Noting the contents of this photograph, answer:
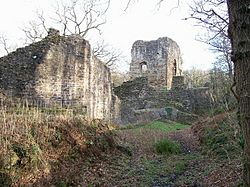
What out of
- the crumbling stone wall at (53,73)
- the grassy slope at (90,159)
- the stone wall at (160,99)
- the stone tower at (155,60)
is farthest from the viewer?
the stone tower at (155,60)

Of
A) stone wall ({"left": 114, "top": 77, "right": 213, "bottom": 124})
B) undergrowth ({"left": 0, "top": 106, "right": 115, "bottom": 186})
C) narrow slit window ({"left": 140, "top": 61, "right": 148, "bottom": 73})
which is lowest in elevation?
undergrowth ({"left": 0, "top": 106, "right": 115, "bottom": 186})

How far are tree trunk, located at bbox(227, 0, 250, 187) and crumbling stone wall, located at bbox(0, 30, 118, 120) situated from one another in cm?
1265

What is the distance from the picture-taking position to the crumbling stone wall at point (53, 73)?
57.1 ft

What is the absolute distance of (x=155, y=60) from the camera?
117 ft

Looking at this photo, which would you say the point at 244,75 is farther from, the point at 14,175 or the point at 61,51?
the point at 61,51

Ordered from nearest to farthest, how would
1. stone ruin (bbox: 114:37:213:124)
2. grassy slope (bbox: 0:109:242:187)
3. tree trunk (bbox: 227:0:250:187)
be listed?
1. tree trunk (bbox: 227:0:250:187)
2. grassy slope (bbox: 0:109:242:187)
3. stone ruin (bbox: 114:37:213:124)

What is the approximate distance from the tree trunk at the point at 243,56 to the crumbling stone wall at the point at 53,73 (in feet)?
41.5

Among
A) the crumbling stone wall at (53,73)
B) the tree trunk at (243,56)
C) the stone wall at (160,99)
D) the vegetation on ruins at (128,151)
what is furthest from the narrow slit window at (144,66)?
the tree trunk at (243,56)

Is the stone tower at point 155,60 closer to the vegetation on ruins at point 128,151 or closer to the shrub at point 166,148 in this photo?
the vegetation on ruins at point 128,151

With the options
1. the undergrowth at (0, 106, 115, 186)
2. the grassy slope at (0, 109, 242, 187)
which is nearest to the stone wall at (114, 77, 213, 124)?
the grassy slope at (0, 109, 242, 187)

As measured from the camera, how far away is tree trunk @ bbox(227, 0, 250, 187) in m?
3.46

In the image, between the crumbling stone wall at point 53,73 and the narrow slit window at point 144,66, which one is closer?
the crumbling stone wall at point 53,73

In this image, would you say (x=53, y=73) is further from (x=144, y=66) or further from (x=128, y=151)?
(x=144, y=66)

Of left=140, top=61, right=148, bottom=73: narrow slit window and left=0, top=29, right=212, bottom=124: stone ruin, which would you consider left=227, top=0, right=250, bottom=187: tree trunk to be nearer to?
left=0, top=29, right=212, bottom=124: stone ruin
